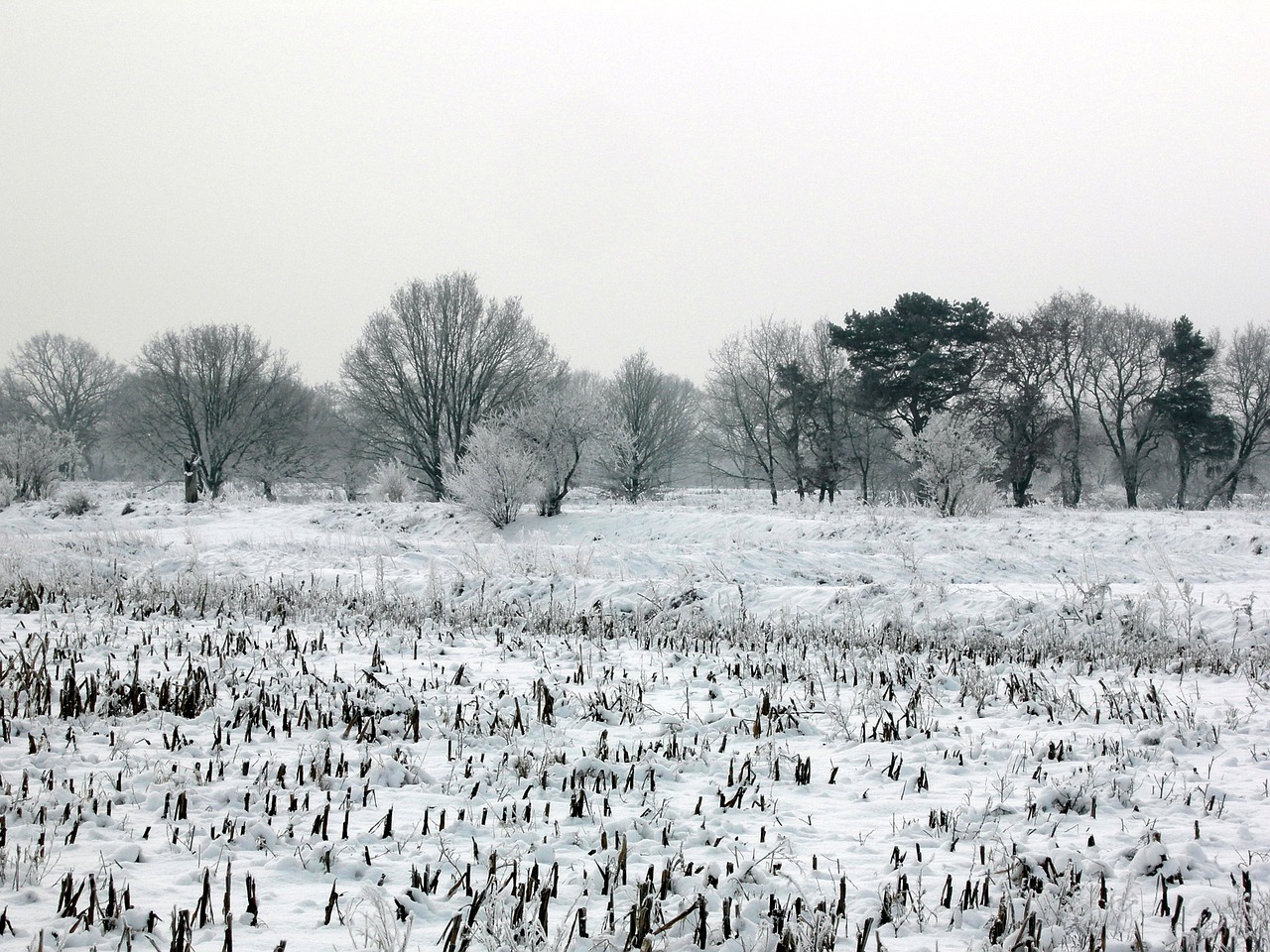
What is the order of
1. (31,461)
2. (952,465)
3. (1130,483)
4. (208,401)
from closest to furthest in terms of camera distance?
(952,465) → (31,461) → (1130,483) → (208,401)

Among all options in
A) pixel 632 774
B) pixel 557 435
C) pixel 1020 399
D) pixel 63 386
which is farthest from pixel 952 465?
pixel 63 386

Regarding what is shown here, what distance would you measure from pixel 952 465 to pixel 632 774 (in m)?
24.7

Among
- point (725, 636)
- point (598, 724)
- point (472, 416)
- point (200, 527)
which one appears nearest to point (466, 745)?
point (598, 724)

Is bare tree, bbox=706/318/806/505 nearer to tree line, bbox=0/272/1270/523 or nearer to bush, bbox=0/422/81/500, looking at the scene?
tree line, bbox=0/272/1270/523

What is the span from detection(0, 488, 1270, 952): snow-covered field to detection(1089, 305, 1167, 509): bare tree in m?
33.2

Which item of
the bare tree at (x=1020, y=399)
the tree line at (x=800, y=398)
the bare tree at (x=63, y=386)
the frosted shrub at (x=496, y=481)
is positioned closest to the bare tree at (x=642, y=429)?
the tree line at (x=800, y=398)

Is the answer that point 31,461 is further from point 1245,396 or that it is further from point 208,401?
point 1245,396

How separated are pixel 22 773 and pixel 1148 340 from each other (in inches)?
1793

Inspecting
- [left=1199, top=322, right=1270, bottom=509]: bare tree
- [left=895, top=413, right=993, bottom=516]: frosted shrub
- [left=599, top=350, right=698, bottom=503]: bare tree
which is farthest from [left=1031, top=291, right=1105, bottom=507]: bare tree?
[left=599, top=350, right=698, bottom=503]: bare tree

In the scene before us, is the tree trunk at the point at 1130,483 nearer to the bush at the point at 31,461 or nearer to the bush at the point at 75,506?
the bush at the point at 75,506

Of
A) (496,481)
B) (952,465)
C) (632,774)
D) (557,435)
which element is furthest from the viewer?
(557,435)

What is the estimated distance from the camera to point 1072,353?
124ft

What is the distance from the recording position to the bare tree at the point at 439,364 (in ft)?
119

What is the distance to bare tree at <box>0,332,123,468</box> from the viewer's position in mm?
58406
